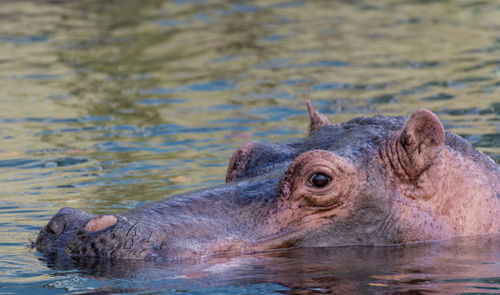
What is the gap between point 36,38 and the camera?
25812mm

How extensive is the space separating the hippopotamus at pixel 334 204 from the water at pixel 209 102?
149 mm

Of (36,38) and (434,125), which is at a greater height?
(36,38)

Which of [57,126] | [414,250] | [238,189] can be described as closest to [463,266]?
[414,250]

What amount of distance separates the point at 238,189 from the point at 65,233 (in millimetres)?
1434

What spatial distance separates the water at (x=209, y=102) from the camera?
24.4ft

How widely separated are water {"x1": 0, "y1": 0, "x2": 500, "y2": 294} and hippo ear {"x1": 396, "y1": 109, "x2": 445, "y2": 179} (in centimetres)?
70

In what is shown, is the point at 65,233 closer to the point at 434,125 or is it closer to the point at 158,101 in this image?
the point at 434,125

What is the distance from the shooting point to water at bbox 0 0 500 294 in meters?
7.44

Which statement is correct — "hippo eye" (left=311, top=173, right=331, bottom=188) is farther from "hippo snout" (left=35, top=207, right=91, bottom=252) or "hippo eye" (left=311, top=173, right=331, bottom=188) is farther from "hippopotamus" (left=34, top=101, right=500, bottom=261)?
"hippo snout" (left=35, top=207, right=91, bottom=252)

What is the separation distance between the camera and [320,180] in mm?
7855

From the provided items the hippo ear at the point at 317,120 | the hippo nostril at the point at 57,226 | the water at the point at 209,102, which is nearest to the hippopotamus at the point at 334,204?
the hippo nostril at the point at 57,226

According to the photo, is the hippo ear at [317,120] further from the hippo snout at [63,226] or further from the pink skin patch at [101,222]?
the pink skin patch at [101,222]

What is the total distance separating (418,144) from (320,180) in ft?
2.81

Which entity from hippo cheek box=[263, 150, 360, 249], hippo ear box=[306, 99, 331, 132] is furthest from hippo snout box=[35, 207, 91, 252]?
hippo ear box=[306, 99, 331, 132]
